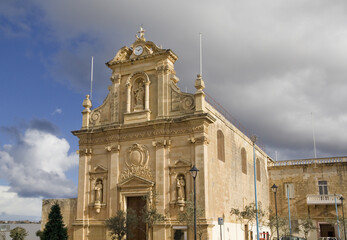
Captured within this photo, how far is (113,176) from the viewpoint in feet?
94.1

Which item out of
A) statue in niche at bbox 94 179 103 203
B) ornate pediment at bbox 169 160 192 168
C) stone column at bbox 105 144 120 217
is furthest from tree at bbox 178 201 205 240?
statue in niche at bbox 94 179 103 203

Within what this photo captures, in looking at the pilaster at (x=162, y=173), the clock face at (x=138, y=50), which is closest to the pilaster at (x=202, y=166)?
the pilaster at (x=162, y=173)

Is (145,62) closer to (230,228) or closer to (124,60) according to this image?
(124,60)

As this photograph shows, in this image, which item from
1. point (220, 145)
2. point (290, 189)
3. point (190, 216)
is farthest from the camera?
point (290, 189)

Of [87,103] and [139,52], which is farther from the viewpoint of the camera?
[87,103]

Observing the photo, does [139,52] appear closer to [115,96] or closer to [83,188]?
[115,96]

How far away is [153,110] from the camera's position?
94.5 ft

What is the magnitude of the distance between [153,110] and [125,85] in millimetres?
3400

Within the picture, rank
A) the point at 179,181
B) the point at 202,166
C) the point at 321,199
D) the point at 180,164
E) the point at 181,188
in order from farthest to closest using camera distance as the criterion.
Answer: the point at 321,199 < the point at 180,164 < the point at 179,181 < the point at 181,188 < the point at 202,166

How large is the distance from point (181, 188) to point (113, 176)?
5617mm

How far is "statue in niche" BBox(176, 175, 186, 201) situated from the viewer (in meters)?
25.9

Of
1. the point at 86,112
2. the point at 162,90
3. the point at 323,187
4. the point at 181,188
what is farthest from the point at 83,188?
the point at 323,187

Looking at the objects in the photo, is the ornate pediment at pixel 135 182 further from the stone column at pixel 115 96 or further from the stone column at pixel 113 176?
the stone column at pixel 115 96

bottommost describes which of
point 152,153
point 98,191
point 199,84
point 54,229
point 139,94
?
point 54,229
